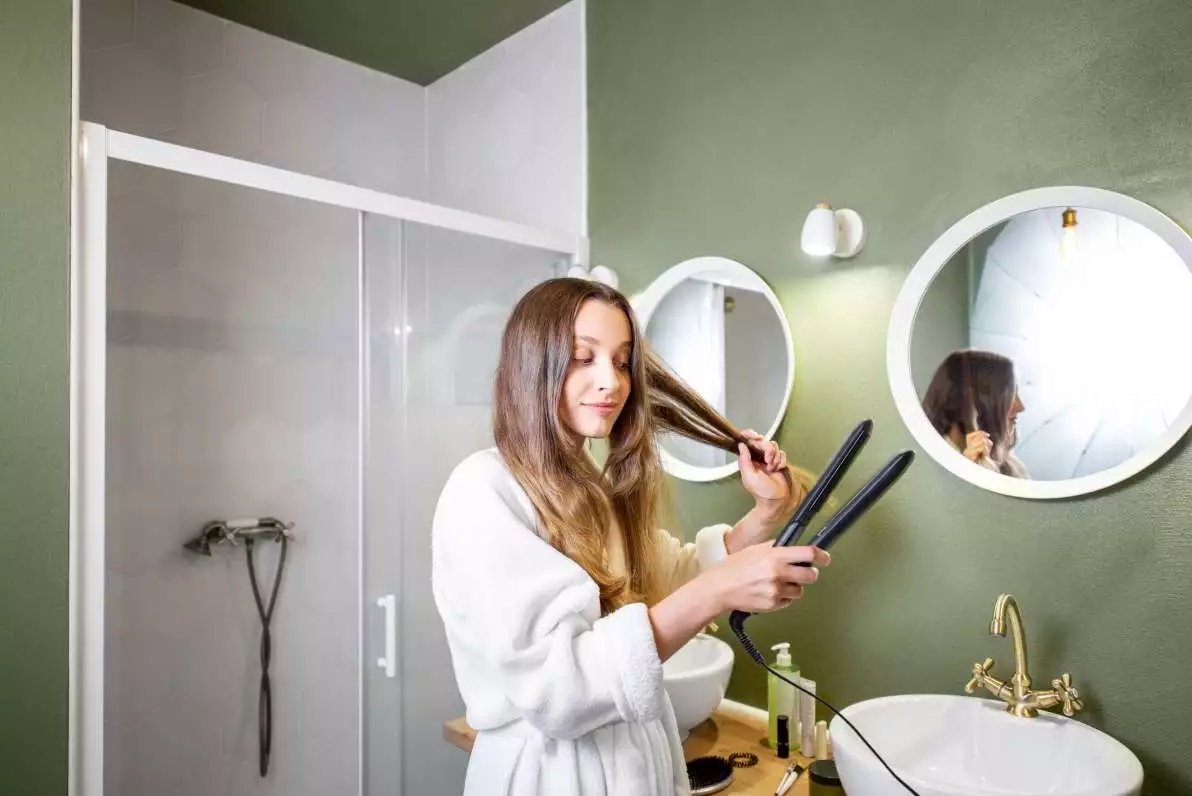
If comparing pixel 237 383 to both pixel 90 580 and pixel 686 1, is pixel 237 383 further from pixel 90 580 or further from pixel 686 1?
pixel 686 1

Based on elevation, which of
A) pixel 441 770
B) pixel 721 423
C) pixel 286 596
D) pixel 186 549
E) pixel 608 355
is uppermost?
pixel 608 355

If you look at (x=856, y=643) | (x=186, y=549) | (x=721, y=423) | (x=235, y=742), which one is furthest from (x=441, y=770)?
(x=721, y=423)

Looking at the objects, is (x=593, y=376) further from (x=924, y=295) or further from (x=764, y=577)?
(x=924, y=295)

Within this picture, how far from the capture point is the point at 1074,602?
1328 mm

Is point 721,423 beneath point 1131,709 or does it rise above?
above

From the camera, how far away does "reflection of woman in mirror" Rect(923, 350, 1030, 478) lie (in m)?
1.39

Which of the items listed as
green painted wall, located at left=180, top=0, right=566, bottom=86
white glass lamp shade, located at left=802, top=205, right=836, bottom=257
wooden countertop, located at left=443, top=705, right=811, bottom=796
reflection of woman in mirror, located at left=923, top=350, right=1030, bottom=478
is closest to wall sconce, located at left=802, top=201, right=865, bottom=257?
white glass lamp shade, located at left=802, top=205, right=836, bottom=257

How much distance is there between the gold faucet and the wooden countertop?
1.22 ft

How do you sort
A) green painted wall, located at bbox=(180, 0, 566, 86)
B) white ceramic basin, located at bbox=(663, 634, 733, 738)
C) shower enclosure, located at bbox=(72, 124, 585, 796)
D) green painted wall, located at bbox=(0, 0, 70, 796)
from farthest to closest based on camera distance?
1. green painted wall, located at bbox=(180, 0, 566, 86)
2. shower enclosure, located at bbox=(72, 124, 585, 796)
3. white ceramic basin, located at bbox=(663, 634, 733, 738)
4. green painted wall, located at bbox=(0, 0, 70, 796)

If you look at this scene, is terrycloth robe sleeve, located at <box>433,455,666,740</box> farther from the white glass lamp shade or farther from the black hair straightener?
the white glass lamp shade

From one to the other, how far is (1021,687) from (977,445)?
41 cm

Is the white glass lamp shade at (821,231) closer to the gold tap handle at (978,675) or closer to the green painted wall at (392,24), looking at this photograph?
the gold tap handle at (978,675)

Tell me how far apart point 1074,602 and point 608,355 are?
889mm

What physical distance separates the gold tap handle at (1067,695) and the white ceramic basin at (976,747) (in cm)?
2
